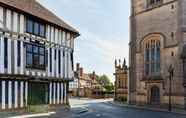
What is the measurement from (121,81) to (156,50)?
12.2 m

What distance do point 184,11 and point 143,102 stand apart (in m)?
11.0

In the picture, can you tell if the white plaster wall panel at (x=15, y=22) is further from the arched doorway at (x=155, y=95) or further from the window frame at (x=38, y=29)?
the arched doorway at (x=155, y=95)

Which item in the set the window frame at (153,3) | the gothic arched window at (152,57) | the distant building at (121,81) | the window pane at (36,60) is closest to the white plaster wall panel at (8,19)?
the window pane at (36,60)

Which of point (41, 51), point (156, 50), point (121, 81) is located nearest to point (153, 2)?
point (156, 50)

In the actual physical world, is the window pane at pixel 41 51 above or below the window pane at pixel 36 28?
below

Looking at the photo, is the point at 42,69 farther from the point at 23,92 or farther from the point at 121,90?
the point at 121,90

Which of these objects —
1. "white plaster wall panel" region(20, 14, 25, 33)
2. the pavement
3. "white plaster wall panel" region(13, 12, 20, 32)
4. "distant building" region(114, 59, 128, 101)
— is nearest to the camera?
"white plaster wall panel" region(13, 12, 20, 32)

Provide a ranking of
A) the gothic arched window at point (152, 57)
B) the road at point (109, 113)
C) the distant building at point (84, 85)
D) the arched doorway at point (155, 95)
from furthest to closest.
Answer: the distant building at point (84, 85) → the gothic arched window at point (152, 57) → the arched doorway at point (155, 95) → the road at point (109, 113)

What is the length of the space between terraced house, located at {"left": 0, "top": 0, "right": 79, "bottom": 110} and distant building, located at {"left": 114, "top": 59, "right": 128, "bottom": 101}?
770 inches

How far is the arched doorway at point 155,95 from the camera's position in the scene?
102 feet

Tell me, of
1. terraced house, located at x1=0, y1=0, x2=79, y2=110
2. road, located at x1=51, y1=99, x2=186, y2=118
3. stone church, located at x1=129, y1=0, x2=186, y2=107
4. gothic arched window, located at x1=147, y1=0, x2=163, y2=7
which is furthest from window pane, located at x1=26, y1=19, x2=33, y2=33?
gothic arched window, located at x1=147, y1=0, x2=163, y2=7

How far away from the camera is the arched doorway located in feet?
102

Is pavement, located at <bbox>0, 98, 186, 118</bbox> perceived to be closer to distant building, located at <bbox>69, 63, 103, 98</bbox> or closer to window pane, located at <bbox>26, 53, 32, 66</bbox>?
window pane, located at <bbox>26, 53, 32, 66</bbox>

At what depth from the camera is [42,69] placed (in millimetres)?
20172
